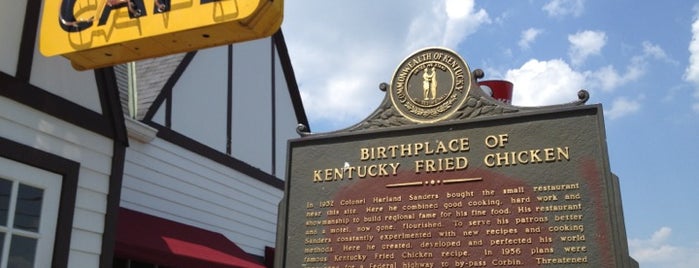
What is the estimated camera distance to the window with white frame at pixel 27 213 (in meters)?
6.38

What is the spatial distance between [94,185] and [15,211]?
1.07 meters

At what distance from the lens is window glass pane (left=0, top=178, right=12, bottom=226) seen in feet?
20.9

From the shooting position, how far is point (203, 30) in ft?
19.1

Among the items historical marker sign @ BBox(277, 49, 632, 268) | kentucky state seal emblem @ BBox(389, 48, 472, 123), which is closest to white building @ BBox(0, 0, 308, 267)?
historical marker sign @ BBox(277, 49, 632, 268)

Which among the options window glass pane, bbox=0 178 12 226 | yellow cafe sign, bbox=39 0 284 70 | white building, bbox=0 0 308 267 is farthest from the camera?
white building, bbox=0 0 308 267

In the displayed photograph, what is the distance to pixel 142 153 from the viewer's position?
10266mm

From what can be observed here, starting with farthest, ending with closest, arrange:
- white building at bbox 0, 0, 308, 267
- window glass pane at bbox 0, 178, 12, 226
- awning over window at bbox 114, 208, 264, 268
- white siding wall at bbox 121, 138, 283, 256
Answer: white siding wall at bbox 121, 138, 283, 256
awning over window at bbox 114, 208, 264, 268
white building at bbox 0, 0, 308, 267
window glass pane at bbox 0, 178, 12, 226

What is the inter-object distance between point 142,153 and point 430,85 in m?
6.53

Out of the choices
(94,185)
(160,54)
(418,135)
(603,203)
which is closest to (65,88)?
Answer: (94,185)

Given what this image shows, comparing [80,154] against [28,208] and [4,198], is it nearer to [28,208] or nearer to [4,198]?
[28,208]

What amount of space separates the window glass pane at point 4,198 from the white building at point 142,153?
0.03 ft

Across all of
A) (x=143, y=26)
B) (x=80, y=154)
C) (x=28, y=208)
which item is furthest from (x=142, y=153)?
(x=143, y=26)

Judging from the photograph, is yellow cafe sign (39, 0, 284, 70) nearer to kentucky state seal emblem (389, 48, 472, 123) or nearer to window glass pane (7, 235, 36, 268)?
kentucky state seal emblem (389, 48, 472, 123)

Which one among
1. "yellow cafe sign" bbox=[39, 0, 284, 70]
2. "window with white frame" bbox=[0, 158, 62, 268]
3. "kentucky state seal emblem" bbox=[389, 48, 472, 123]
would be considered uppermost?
"yellow cafe sign" bbox=[39, 0, 284, 70]
